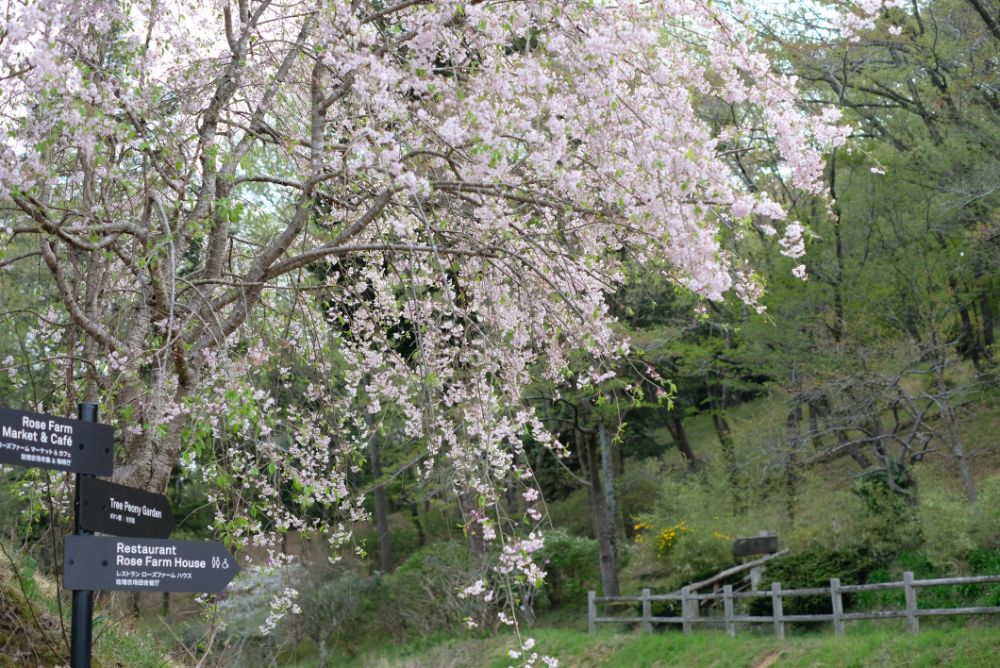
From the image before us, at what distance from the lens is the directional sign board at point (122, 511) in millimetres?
3398

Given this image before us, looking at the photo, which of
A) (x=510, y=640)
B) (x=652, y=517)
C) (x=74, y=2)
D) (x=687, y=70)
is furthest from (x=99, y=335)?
(x=652, y=517)

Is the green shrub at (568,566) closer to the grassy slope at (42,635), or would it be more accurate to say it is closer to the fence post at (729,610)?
the fence post at (729,610)

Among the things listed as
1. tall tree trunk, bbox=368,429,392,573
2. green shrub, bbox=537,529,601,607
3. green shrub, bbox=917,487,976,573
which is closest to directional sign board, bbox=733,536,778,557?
green shrub, bbox=917,487,976,573

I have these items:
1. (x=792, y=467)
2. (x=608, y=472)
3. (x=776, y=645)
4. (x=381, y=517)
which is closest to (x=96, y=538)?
(x=776, y=645)

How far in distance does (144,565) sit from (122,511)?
0.86ft

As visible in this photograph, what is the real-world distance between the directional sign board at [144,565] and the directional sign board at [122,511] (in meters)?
0.10

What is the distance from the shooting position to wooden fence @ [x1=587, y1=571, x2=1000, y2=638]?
11.4m

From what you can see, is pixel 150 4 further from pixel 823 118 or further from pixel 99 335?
pixel 823 118

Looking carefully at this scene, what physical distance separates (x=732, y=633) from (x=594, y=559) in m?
7.65

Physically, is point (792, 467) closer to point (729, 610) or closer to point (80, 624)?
point (729, 610)

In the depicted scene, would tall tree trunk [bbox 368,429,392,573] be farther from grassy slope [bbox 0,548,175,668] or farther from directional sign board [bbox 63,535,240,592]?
directional sign board [bbox 63,535,240,592]

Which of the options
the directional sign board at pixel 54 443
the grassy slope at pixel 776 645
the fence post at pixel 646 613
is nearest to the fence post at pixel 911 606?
the grassy slope at pixel 776 645

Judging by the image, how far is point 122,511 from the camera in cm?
357

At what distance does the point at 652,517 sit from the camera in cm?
2058
